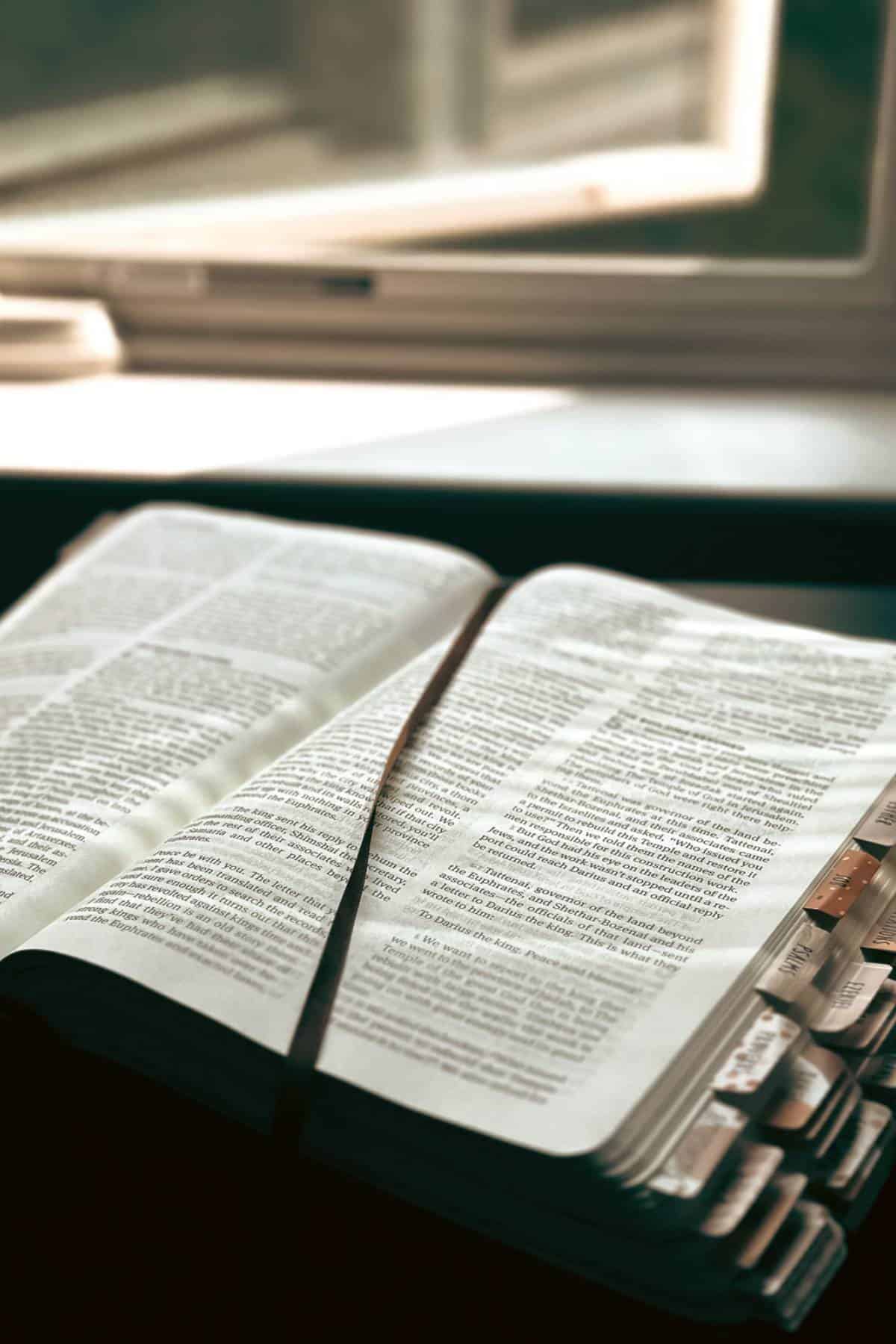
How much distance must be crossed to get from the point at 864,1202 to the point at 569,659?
290 millimetres

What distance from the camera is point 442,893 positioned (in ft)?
1.40

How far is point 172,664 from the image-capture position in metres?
0.62

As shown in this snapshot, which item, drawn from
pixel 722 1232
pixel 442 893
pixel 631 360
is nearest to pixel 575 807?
pixel 442 893

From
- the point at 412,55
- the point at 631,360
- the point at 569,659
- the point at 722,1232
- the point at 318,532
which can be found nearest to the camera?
the point at 722,1232

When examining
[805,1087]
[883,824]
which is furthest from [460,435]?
[805,1087]

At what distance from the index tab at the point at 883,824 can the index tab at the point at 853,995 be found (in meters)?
0.05

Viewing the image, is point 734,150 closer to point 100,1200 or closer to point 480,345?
point 480,345

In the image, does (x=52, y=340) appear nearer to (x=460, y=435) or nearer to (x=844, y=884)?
(x=460, y=435)

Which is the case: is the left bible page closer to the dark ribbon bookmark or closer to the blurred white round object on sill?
the dark ribbon bookmark

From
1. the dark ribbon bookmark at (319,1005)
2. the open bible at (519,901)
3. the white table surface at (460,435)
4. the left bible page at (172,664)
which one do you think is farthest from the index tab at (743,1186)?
the white table surface at (460,435)

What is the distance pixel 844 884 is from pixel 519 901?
0.36ft

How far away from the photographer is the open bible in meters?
0.34

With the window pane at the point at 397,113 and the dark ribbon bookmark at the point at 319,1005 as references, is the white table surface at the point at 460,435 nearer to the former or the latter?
the window pane at the point at 397,113

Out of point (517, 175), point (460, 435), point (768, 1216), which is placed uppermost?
point (517, 175)
